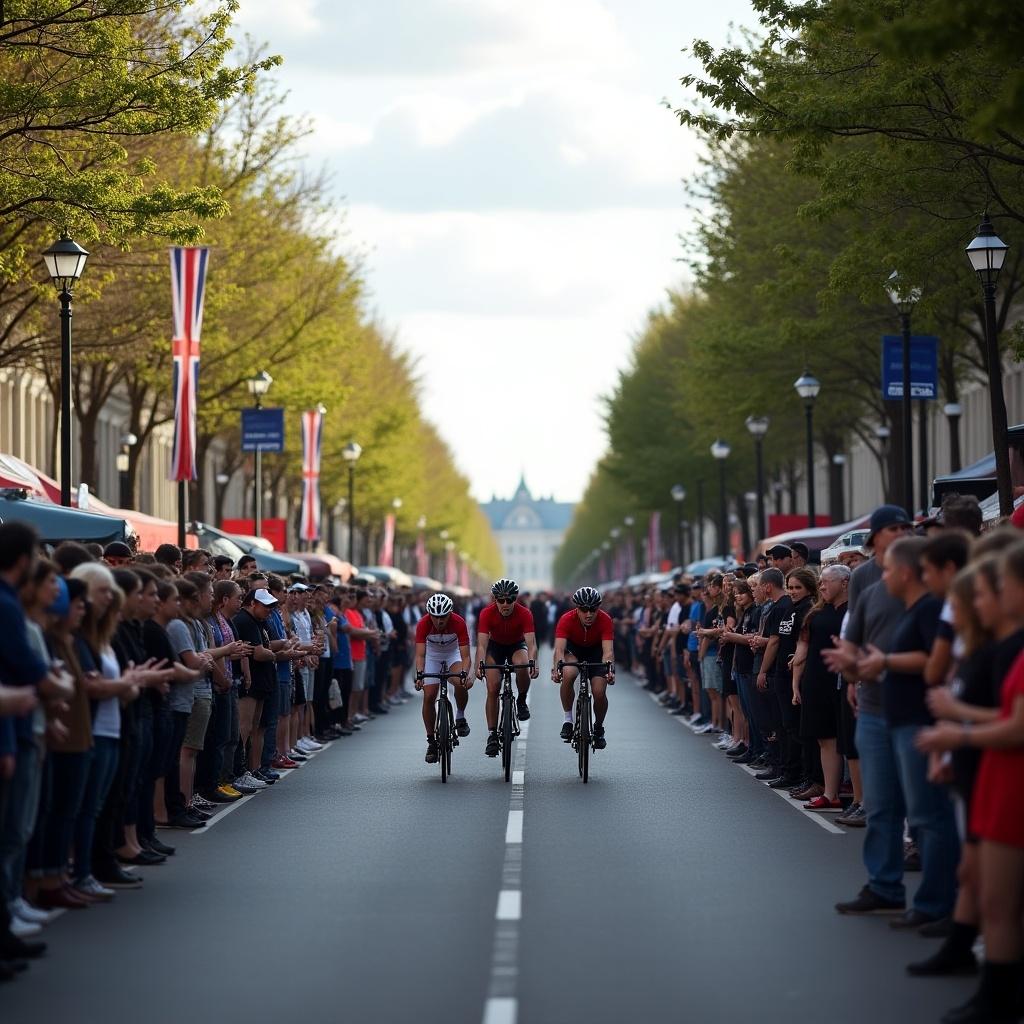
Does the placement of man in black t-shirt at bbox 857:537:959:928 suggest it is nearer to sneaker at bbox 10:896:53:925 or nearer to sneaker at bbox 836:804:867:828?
sneaker at bbox 10:896:53:925

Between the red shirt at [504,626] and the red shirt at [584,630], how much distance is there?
43 centimetres

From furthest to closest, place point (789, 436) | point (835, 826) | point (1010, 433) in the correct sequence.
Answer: point (789, 436) < point (1010, 433) < point (835, 826)

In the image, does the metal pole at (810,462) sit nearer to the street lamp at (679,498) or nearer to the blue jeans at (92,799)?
the street lamp at (679,498)

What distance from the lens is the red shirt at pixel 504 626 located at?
2259 cm

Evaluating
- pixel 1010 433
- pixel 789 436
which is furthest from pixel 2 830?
pixel 789 436

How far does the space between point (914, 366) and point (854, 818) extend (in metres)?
18.6

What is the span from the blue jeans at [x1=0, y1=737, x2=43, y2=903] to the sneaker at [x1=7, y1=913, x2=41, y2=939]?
395 millimetres

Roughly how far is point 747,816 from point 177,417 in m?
15.4

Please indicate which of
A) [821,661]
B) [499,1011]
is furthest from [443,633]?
[499,1011]

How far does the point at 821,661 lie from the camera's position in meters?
17.7

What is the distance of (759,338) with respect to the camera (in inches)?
1853

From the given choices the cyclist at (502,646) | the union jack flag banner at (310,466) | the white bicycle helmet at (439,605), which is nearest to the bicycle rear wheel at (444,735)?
the cyclist at (502,646)

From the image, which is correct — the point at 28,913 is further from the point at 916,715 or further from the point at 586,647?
the point at 586,647

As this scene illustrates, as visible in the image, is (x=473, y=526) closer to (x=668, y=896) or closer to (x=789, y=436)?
(x=789, y=436)
